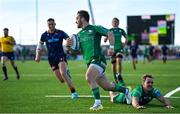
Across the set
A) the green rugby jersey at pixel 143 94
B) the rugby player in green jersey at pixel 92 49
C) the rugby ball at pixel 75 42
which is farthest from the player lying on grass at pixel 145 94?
the rugby ball at pixel 75 42

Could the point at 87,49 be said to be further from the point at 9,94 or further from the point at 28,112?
the point at 9,94

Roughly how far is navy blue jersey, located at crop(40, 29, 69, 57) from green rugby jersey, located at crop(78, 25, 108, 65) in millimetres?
3130

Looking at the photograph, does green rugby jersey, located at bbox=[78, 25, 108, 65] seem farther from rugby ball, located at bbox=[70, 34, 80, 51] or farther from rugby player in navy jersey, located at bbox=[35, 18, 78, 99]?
rugby player in navy jersey, located at bbox=[35, 18, 78, 99]

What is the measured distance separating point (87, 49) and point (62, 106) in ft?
4.77

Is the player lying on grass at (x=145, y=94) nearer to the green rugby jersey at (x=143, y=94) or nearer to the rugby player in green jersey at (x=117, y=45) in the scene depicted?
the green rugby jersey at (x=143, y=94)

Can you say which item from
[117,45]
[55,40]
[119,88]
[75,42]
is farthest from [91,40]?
[117,45]

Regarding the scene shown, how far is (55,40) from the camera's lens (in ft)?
46.3

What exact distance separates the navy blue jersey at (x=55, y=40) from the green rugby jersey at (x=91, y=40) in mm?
3130

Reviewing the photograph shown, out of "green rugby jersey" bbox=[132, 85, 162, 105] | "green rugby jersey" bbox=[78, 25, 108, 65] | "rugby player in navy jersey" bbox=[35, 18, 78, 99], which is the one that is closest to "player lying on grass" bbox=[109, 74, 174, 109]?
"green rugby jersey" bbox=[132, 85, 162, 105]

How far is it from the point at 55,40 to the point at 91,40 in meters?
3.44

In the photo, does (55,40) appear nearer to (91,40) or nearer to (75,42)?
(75,42)

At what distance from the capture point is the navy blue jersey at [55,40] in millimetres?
14031

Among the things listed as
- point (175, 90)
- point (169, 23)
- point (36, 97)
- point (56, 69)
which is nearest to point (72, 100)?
point (36, 97)

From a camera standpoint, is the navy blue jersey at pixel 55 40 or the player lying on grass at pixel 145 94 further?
the navy blue jersey at pixel 55 40
